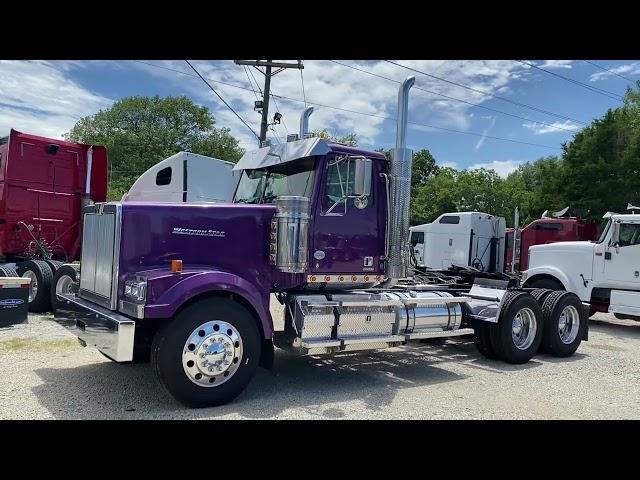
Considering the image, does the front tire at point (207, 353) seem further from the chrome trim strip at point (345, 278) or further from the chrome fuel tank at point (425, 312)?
the chrome fuel tank at point (425, 312)

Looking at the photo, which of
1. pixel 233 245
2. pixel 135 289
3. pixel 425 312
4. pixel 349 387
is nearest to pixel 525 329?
pixel 425 312

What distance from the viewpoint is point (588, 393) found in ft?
21.1

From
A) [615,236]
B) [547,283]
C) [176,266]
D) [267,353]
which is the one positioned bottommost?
[267,353]

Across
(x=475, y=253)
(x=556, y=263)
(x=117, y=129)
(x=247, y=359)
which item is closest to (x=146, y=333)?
(x=247, y=359)

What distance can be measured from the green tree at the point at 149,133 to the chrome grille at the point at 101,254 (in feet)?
141

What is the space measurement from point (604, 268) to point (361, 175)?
26.9ft

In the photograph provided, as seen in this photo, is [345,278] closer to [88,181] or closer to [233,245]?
[233,245]

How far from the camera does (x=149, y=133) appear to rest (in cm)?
5031

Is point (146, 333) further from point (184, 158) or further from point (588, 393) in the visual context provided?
point (184, 158)

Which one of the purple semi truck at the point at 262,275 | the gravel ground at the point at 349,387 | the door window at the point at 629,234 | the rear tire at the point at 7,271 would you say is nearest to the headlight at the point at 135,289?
the purple semi truck at the point at 262,275

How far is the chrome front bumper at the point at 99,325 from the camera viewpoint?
4.79m

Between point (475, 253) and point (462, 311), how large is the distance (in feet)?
36.0

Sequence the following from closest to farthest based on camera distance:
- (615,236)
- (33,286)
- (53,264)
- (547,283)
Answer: (33,286) < (53,264) < (615,236) < (547,283)

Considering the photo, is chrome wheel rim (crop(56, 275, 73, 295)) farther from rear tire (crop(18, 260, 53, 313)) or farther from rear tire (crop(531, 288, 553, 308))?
rear tire (crop(531, 288, 553, 308))
